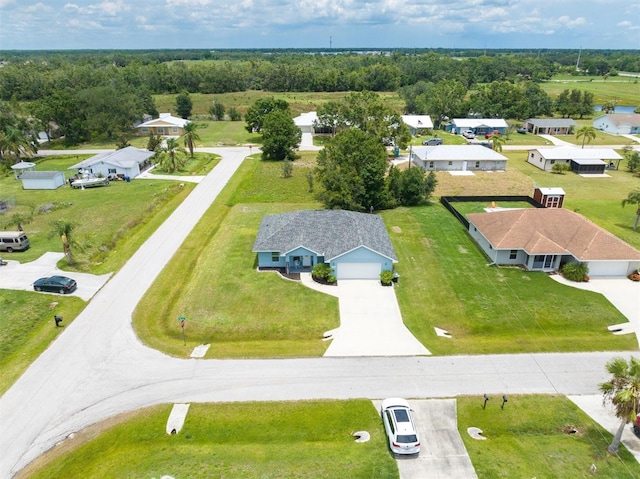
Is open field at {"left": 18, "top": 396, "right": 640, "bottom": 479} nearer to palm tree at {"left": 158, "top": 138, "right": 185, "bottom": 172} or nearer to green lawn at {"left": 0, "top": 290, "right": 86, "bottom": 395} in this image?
green lawn at {"left": 0, "top": 290, "right": 86, "bottom": 395}

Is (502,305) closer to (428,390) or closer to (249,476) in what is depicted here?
(428,390)

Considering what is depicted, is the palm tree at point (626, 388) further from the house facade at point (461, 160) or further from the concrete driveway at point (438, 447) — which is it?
the house facade at point (461, 160)

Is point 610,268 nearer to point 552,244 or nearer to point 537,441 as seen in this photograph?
point 552,244

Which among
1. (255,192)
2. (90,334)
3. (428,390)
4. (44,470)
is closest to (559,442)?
(428,390)

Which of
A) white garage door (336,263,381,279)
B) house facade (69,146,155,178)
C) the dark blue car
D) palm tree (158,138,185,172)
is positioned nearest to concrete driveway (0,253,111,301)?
the dark blue car

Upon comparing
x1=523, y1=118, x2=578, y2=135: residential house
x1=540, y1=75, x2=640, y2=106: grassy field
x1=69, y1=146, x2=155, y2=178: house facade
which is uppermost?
x1=540, y1=75, x2=640, y2=106: grassy field
